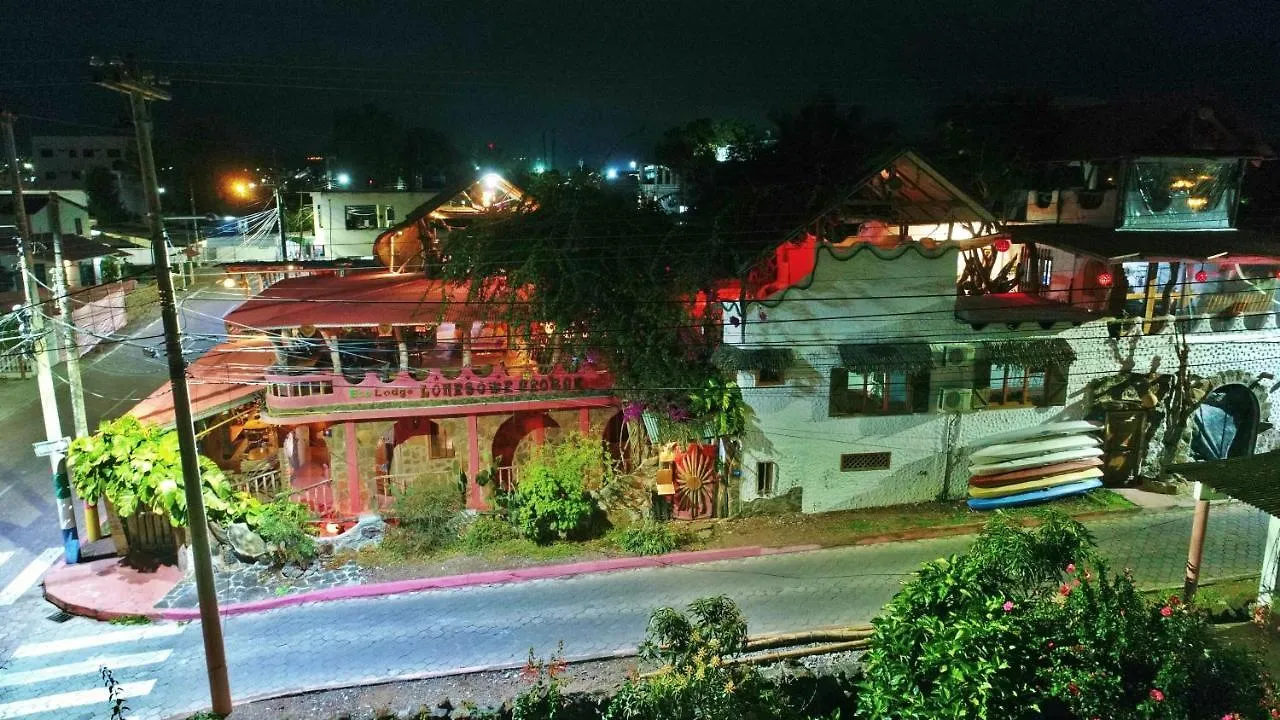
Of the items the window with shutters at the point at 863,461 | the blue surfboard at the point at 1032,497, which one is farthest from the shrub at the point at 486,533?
the blue surfboard at the point at 1032,497

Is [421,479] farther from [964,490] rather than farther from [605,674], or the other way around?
[964,490]

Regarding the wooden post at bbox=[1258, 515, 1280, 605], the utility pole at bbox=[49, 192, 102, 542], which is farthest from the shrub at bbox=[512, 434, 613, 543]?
the wooden post at bbox=[1258, 515, 1280, 605]

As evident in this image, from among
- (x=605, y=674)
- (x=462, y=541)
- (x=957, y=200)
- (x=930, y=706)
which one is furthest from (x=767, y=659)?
(x=957, y=200)

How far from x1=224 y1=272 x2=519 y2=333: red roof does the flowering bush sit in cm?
1282

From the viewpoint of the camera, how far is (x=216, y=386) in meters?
20.3

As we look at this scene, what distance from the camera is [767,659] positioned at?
1354cm

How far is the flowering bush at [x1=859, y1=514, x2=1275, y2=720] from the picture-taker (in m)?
8.20

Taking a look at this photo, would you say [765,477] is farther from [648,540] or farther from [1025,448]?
[1025,448]

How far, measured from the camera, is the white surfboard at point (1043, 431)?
64.8 feet

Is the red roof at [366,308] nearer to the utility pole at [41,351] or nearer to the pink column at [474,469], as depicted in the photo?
the pink column at [474,469]

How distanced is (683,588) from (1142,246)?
15.9 metres

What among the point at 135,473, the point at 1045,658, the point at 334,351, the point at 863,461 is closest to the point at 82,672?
the point at 135,473

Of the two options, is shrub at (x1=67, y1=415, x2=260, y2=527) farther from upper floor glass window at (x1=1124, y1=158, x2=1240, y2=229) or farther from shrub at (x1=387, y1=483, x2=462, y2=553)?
upper floor glass window at (x1=1124, y1=158, x2=1240, y2=229)

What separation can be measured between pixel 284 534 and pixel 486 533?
14.3ft
